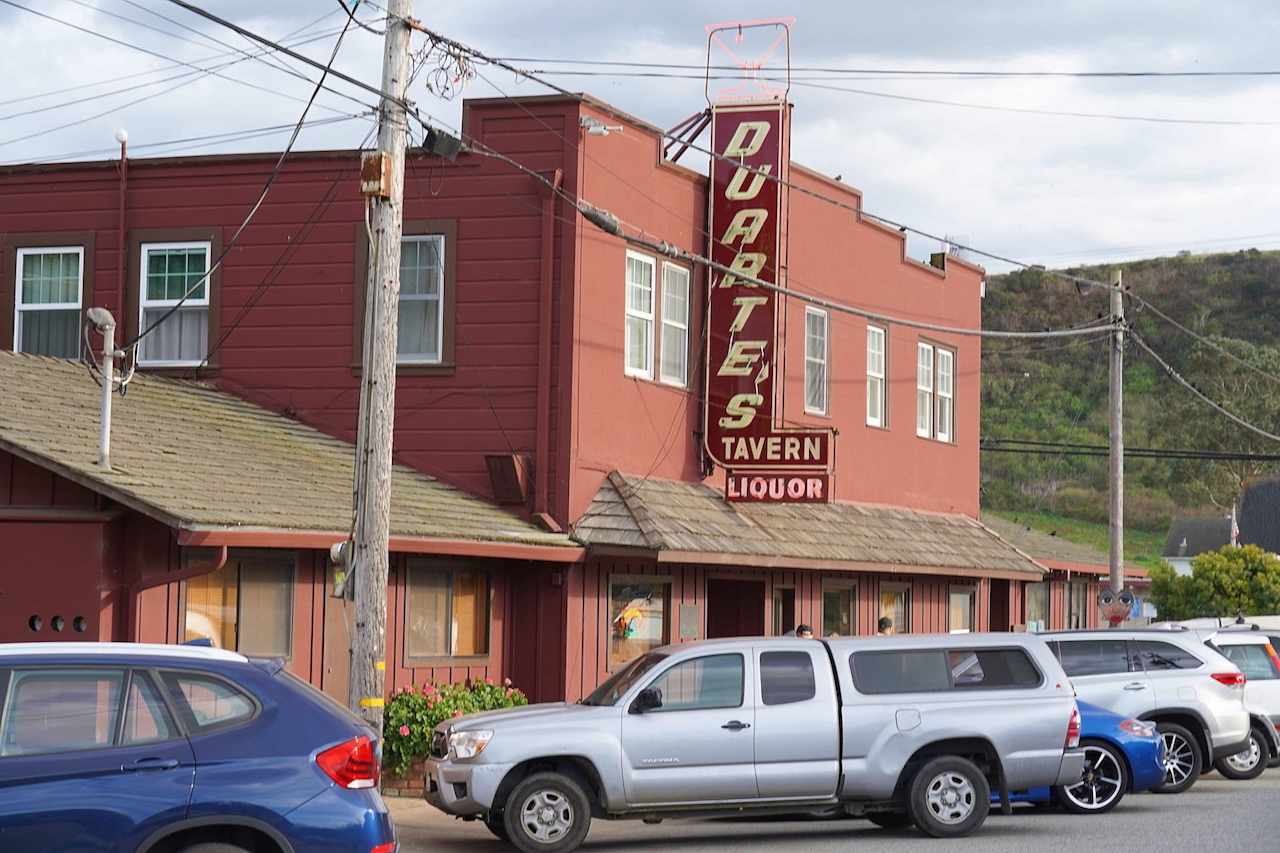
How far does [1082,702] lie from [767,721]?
479 cm

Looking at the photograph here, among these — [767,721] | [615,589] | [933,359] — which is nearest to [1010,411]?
[933,359]

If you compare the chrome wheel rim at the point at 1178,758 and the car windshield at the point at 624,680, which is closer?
the car windshield at the point at 624,680

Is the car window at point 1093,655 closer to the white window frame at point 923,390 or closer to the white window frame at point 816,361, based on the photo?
the white window frame at point 816,361

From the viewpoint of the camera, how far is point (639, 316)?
20.9 metres

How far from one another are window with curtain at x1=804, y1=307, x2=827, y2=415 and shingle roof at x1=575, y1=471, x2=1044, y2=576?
149 centimetres

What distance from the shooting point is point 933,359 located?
28281mm

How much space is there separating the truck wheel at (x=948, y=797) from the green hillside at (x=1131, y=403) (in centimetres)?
5938

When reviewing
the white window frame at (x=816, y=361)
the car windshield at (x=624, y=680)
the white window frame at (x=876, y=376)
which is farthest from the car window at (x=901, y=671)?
the white window frame at (x=876, y=376)

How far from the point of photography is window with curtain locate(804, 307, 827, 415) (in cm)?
2431

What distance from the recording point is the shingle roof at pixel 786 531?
19.2 m

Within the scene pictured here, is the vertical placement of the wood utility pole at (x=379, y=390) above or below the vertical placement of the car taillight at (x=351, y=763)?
above

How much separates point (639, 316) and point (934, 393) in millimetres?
9034

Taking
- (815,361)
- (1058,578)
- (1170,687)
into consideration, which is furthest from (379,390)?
(1058,578)

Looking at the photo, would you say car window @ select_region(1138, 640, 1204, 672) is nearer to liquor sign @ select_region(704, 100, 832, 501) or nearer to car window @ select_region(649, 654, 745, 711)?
liquor sign @ select_region(704, 100, 832, 501)
